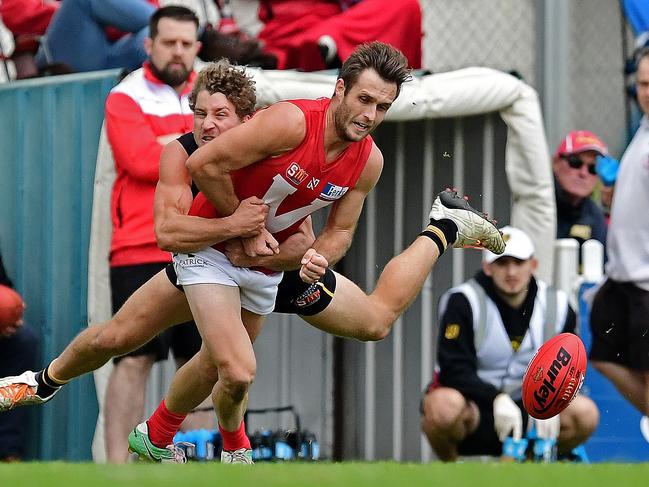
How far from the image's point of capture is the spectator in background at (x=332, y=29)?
1021cm

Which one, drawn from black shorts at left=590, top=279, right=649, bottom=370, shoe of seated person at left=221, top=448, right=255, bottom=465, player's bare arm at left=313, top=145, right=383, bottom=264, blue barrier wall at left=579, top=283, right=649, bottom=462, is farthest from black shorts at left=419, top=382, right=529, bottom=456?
player's bare arm at left=313, top=145, right=383, bottom=264

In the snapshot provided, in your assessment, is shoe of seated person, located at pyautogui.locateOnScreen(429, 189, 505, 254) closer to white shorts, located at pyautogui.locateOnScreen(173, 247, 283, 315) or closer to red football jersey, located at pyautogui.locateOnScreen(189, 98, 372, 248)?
red football jersey, located at pyautogui.locateOnScreen(189, 98, 372, 248)

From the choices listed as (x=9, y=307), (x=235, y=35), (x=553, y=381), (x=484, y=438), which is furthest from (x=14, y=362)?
(x=553, y=381)

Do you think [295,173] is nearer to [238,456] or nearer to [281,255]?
[281,255]

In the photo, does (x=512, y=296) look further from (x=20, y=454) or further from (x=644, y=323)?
(x=20, y=454)

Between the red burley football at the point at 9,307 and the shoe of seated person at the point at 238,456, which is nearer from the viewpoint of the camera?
the shoe of seated person at the point at 238,456

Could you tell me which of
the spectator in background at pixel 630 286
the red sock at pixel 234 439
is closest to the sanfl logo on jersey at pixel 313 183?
the red sock at pixel 234 439

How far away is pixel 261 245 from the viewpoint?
7.00 metres

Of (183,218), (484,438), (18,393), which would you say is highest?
(183,218)

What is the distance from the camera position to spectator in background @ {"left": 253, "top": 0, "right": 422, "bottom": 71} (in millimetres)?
10211

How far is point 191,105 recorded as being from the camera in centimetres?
736

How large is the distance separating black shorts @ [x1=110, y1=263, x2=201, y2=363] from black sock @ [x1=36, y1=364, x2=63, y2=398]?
109 cm

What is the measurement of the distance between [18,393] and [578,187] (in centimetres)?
401

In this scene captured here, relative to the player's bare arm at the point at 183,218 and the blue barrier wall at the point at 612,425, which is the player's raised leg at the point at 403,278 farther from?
the blue barrier wall at the point at 612,425
